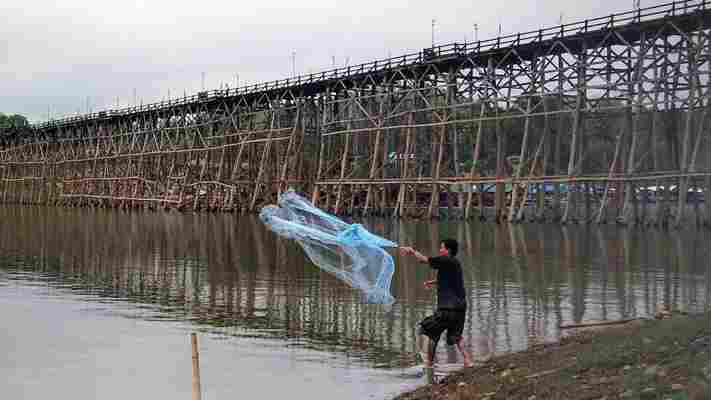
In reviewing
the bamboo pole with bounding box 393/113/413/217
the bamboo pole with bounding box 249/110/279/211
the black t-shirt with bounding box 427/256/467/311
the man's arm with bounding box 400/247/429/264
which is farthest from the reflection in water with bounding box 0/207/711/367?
the bamboo pole with bounding box 249/110/279/211

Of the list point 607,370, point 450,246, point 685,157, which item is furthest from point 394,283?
point 685,157

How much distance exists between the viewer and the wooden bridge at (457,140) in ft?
120

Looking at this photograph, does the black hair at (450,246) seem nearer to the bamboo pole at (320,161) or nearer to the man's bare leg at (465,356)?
the man's bare leg at (465,356)

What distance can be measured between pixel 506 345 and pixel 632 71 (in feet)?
94.6

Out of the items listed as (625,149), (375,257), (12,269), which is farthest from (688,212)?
(375,257)

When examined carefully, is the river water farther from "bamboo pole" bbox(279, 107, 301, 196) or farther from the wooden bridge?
"bamboo pole" bbox(279, 107, 301, 196)

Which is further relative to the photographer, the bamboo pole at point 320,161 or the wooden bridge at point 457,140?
the bamboo pole at point 320,161

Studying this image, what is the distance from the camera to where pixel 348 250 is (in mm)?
11508

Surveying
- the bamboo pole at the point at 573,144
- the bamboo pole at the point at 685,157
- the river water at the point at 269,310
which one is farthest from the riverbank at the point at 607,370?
the bamboo pole at the point at 573,144

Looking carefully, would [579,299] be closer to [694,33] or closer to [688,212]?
[694,33]

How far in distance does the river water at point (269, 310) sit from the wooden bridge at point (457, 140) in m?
9.45

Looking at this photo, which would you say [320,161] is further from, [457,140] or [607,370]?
[607,370]

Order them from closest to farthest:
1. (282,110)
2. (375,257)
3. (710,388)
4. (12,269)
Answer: (710,388) < (375,257) < (12,269) < (282,110)

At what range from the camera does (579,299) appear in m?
15.8
